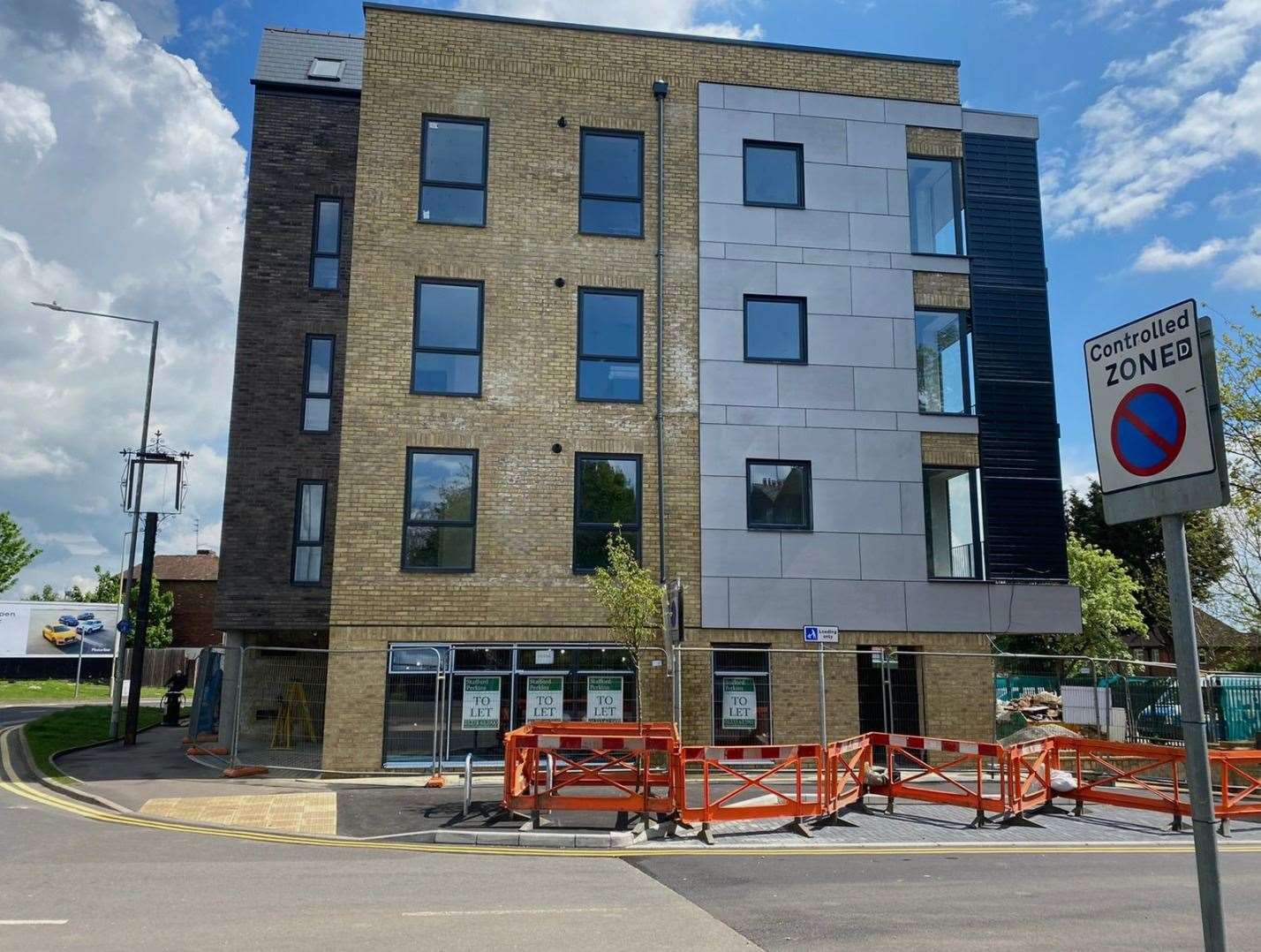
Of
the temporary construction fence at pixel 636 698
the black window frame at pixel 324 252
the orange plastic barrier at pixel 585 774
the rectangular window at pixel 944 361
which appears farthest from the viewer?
the black window frame at pixel 324 252

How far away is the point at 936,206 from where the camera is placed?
69.8ft

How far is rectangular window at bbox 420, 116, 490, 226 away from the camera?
63.6ft

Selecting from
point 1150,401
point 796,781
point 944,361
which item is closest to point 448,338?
point 944,361

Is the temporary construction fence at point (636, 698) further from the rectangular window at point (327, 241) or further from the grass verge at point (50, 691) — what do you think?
the grass verge at point (50, 691)

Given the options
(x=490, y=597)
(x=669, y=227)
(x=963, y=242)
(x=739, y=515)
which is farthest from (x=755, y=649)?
(x=963, y=242)

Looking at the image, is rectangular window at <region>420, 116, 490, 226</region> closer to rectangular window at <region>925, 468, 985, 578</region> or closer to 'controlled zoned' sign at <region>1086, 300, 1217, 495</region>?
rectangular window at <region>925, 468, 985, 578</region>

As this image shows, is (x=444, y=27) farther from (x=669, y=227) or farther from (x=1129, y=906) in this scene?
(x=1129, y=906)

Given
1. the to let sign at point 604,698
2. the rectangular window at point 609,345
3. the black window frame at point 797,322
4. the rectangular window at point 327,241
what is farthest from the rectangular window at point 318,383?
the black window frame at point 797,322

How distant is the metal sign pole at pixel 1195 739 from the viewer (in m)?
3.29

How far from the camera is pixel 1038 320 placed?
2069 cm

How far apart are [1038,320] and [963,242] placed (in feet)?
7.16

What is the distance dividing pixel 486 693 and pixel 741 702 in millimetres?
4556

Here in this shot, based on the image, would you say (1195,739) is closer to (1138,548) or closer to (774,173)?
(774,173)

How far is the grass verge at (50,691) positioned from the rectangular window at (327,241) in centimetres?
2349
